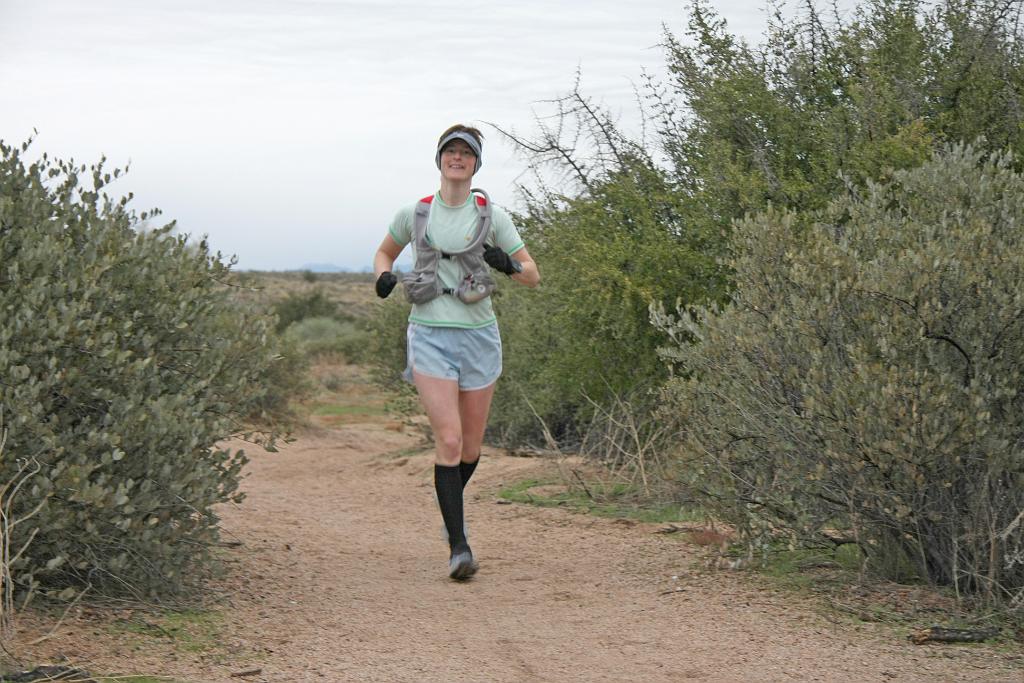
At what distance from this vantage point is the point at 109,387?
525 centimetres

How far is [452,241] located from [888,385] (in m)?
2.50

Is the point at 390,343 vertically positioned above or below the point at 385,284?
below

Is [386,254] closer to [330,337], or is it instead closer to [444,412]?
[444,412]

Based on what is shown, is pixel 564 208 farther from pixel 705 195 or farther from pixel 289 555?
pixel 289 555

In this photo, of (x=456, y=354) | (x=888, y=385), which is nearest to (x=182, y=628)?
(x=456, y=354)

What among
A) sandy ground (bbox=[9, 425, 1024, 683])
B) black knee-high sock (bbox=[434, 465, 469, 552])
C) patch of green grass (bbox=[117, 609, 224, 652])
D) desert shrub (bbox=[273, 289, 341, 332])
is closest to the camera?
sandy ground (bbox=[9, 425, 1024, 683])

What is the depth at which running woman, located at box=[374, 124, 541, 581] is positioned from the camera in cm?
649

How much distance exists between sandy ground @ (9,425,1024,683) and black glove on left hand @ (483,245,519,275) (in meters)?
1.71

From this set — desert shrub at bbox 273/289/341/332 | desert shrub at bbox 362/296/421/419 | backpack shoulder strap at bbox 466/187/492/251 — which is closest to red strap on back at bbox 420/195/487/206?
backpack shoulder strap at bbox 466/187/492/251

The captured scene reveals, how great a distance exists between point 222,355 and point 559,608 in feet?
6.71

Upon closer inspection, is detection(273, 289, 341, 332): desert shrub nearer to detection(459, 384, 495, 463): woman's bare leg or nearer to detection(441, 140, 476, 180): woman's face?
detection(459, 384, 495, 463): woman's bare leg

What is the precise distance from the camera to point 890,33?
9062 mm

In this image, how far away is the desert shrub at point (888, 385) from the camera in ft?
17.0

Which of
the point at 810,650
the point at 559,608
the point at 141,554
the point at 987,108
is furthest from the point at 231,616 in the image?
the point at 987,108
